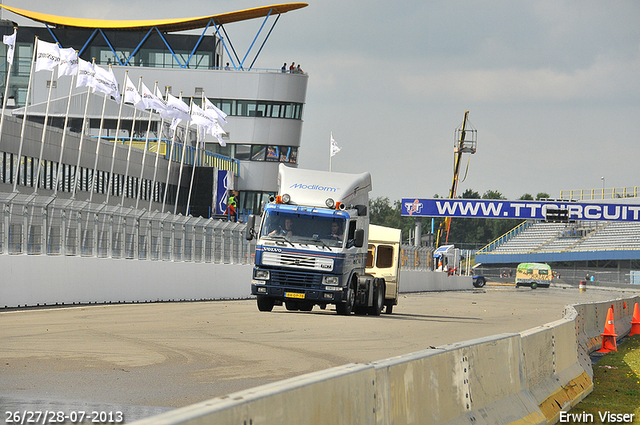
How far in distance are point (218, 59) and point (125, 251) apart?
199ft

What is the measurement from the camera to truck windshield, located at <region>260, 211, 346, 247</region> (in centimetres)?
2127

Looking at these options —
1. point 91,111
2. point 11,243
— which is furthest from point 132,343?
point 91,111

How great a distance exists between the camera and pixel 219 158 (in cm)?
7738

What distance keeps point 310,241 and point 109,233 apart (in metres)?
7.09

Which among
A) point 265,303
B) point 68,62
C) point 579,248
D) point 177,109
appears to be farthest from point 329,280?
point 579,248

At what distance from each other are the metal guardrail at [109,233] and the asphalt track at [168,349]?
1.83 m

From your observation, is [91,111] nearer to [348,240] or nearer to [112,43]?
[112,43]

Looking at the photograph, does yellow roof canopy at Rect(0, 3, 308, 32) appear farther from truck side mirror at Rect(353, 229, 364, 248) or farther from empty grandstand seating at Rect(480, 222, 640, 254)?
truck side mirror at Rect(353, 229, 364, 248)

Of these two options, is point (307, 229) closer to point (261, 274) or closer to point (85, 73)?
point (261, 274)

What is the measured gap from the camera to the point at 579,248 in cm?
10106

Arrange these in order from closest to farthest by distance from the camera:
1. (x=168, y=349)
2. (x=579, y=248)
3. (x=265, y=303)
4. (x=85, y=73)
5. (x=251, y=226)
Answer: (x=168, y=349), (x=251, y=226), (x=265, y=303), (x=85, y=73), (x=579, y=248)

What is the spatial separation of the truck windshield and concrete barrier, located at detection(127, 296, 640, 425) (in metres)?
10.1

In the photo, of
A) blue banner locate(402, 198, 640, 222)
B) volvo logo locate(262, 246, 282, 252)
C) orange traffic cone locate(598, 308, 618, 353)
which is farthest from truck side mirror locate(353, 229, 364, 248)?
blue banner locate(402, 198, 640, 222)

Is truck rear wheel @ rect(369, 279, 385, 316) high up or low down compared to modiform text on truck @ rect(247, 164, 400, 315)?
down
